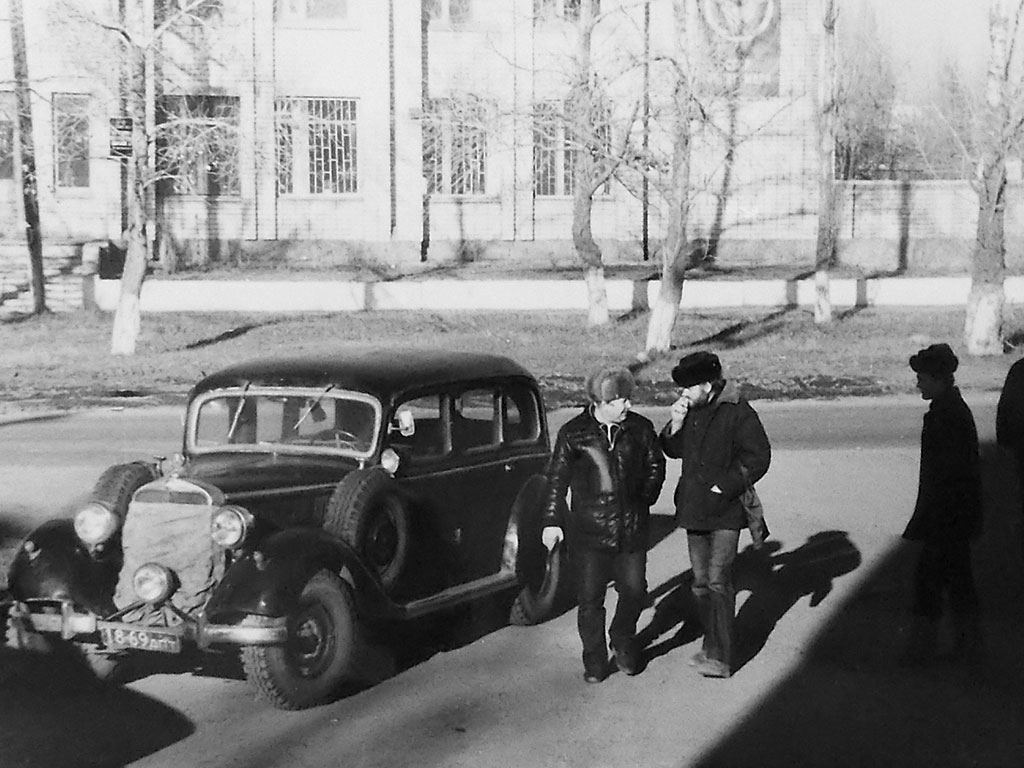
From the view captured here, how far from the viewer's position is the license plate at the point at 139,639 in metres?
6.92

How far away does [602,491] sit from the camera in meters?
7.42

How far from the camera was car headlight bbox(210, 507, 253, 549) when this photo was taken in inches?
282

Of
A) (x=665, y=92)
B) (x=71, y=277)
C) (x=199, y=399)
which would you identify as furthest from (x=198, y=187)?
(x=199, y=399)

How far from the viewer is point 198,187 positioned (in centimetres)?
3459

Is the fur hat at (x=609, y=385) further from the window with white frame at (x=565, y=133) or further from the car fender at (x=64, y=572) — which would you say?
the window with white frame at (x=565, y=133)

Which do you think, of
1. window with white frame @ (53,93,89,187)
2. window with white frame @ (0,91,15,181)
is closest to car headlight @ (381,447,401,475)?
window with white frame @ (53,93,89,187)

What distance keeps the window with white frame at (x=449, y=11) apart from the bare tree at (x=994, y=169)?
14265 mm

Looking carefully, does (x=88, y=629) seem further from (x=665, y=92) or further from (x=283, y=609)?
(x=665, y=92)

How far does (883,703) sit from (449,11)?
30.0 m

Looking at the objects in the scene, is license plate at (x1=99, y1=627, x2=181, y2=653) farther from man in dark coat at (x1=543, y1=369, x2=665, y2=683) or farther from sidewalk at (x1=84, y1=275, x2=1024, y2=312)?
sidewalk at (x1=84, y1=275, x2=1024, y2=312)

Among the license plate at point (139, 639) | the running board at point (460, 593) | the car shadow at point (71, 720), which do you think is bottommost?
the car shadow at point (71, 720)

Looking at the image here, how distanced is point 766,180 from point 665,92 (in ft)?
39.5

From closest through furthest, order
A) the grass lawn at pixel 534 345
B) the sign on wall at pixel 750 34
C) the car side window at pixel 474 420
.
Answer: the car side window at pixel 474 420 → the grass lawn at pixel 534 345 → the sign on wall at pixel 750 34

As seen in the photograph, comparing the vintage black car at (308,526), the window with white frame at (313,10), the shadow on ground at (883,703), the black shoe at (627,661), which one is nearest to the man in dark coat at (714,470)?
the black shoe at (627,661)
